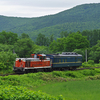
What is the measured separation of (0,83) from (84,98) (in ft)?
36.1

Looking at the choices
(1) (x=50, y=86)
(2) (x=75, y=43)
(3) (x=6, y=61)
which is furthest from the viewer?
(2) (x=75, y=43)

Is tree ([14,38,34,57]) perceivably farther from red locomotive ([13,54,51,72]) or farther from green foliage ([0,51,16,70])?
red locomotive ([13,54,51,72])

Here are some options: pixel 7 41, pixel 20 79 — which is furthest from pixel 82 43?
pixel 20 79

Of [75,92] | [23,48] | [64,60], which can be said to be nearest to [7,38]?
[23,48]

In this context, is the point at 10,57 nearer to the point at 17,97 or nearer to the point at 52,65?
the point at 52,65

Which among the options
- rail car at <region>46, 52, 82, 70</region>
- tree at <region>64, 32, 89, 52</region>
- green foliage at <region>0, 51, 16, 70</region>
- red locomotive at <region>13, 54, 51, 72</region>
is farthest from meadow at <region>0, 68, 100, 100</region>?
tree at <region>64, 32, 89, 52</region>

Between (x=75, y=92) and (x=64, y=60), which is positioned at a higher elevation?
Result: (x=64, y=60)

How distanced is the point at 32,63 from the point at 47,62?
11.0 feet

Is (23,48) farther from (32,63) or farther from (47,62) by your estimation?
(32,63)

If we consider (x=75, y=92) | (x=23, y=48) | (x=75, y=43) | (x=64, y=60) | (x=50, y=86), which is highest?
(x=75, y=43)

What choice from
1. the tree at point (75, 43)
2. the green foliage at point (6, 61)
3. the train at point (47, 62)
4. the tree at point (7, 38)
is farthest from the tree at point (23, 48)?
the train at point (47, 62)

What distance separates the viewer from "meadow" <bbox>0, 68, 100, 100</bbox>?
11.5 metres

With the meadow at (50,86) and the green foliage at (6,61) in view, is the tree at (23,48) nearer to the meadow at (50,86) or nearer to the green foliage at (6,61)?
the green foliage at (6,61)

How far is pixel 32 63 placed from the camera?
31578mm
